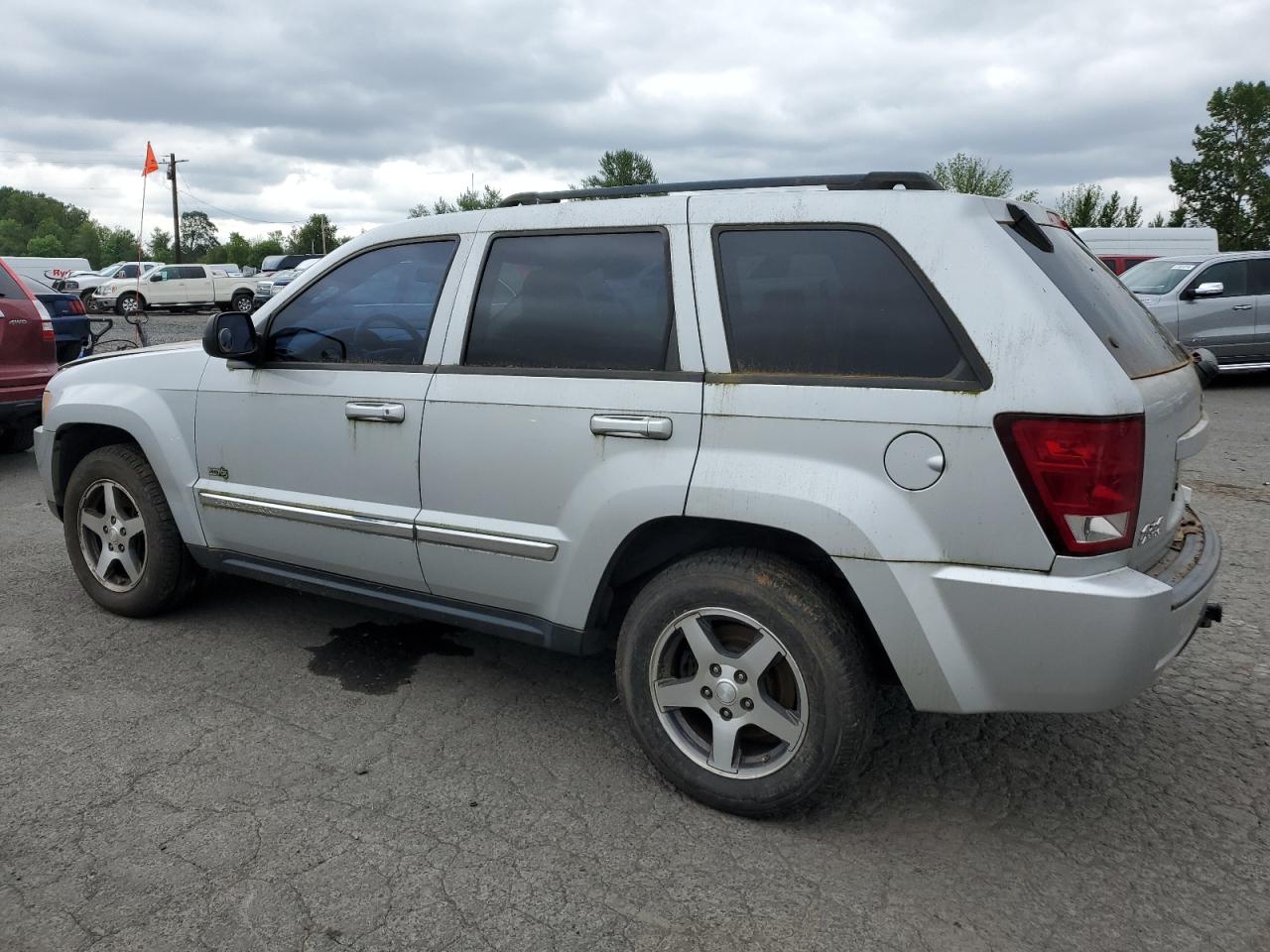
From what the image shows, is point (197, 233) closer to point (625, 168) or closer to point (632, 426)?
point (625, 168)

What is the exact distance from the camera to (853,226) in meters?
2.80

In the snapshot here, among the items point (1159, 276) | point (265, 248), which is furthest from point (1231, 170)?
A: point (265, 248)

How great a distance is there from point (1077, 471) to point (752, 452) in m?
0.83

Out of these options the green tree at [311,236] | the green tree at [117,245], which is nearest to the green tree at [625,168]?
the green tree at [311,236]

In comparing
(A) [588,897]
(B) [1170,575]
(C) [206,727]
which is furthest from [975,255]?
(C) [206,727]

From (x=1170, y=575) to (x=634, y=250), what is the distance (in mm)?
1794

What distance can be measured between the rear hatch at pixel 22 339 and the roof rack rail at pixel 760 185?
6135 mm

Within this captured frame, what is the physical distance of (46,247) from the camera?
12450 cm

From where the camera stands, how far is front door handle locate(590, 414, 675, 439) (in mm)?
2936

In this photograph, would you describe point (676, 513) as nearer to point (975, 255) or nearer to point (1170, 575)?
point (975, 255)

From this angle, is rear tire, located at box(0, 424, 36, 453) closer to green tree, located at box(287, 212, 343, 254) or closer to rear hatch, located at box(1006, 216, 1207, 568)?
rear hatch, located at box(1006, 216, 1207, 568)

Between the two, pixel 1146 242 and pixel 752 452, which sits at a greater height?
pixel 1146 242

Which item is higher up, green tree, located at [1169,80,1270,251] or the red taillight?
green tree, located at [1169,80,1270,251]

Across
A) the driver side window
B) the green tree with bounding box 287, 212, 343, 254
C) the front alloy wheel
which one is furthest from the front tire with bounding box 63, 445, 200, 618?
the green tree with bounding box 287, 212, 343, 254
